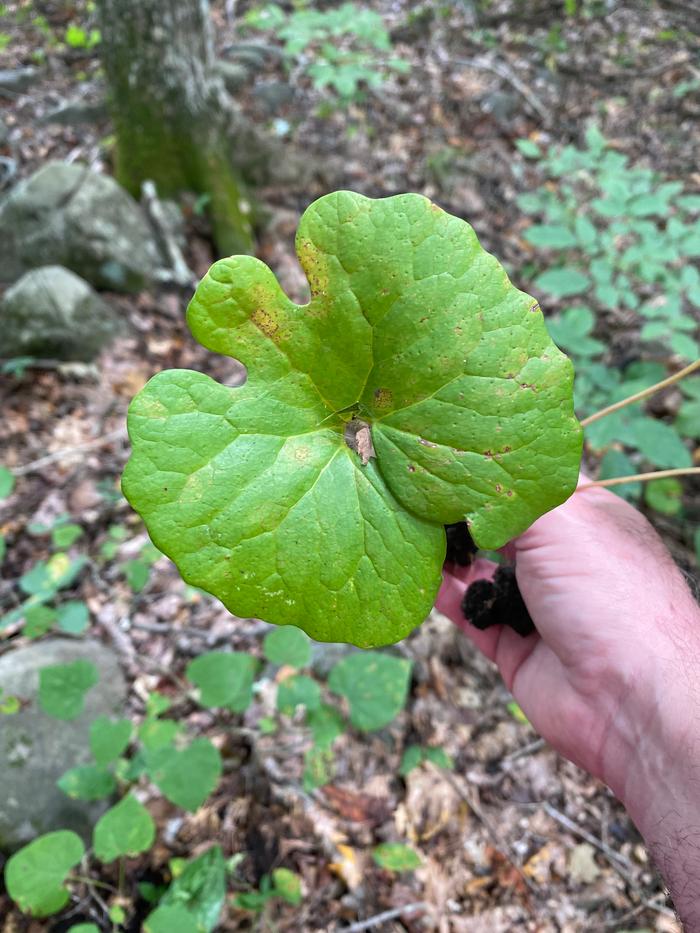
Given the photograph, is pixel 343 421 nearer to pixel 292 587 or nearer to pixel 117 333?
pixel 292 587

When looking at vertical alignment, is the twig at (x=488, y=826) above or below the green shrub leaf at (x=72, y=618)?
below

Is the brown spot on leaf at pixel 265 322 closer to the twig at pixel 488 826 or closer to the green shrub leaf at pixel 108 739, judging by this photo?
the green shrub leaf at pixel 108 739

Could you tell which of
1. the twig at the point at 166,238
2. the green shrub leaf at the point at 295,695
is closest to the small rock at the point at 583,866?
the green shrub leaf at the point at 295,695

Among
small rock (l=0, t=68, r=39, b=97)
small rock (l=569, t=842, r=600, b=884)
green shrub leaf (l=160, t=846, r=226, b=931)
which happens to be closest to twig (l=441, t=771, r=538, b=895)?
small rock (l=569, t=842, r=600, b=884)

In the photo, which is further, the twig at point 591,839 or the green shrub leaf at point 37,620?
the green shrub leaf at point 37,620

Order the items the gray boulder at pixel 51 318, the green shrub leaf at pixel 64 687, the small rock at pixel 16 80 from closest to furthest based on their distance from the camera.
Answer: the green shrub leaf at pixel 64 687, the gray boulder at pixel 51 318, the small rock at pixel 16 80

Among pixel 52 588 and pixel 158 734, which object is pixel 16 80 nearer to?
pixel 52 588

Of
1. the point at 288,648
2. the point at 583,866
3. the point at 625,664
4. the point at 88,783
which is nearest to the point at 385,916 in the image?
the point at 583,866

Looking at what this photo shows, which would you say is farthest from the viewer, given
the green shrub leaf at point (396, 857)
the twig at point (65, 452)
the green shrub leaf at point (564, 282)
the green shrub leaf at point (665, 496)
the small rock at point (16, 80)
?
the small rock at point (16, 80)
